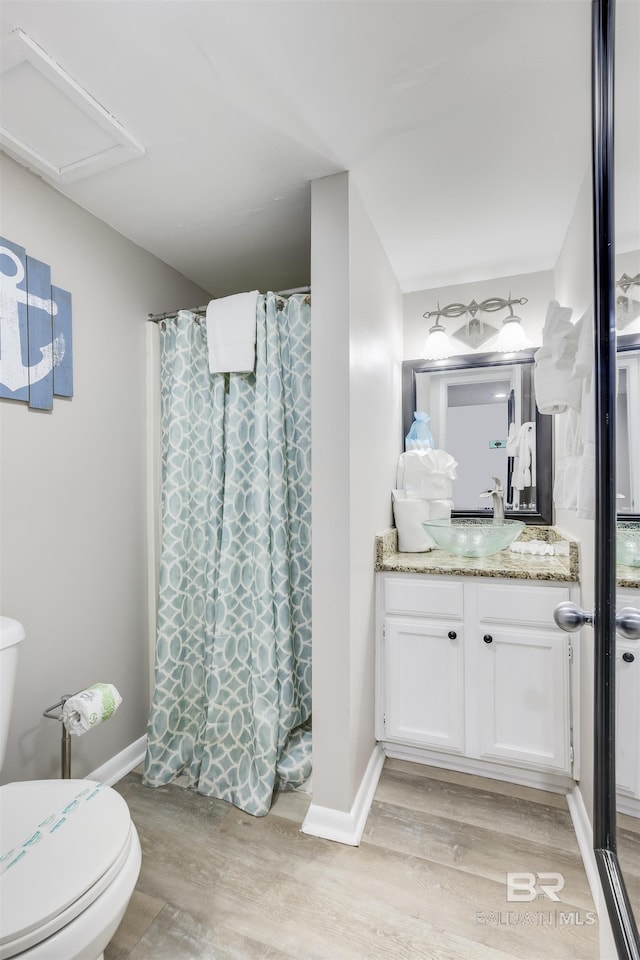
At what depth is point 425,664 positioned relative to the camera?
185 centimetres

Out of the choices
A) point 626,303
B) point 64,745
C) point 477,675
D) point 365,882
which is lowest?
point 365,882

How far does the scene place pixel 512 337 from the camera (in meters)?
2.26

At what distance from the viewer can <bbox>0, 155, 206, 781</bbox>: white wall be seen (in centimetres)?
150

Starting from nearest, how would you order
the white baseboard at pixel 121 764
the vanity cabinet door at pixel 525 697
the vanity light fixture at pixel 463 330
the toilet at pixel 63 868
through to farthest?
the toilet at pixel 63 868
the vanity cabinet door at pixel 525 697
the white baseboard at pixel 121 764
the vanity light fixture at pixel 463 330

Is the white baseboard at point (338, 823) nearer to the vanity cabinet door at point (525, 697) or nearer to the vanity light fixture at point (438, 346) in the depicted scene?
the vanity cabinet door at point (525, 697)

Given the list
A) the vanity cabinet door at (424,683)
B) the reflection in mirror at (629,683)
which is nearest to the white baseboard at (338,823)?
the vanity cabinet door at (424,683)

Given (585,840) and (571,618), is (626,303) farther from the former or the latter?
(585,840)

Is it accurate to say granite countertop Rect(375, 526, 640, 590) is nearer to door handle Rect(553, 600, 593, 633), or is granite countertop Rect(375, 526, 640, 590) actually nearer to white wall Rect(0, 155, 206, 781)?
Answer: door handle Rect(553, 600, 593, 633)

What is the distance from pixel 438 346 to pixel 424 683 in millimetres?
1685

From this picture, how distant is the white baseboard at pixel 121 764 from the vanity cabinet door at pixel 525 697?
1488 millimetres

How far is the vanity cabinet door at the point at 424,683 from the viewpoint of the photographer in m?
1.81

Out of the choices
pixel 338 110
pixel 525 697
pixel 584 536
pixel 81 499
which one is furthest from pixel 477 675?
pixel 338 110

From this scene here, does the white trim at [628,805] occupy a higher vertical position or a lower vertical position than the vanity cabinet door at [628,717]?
lower

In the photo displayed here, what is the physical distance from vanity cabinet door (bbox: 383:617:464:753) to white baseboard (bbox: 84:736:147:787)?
3.65 ft
